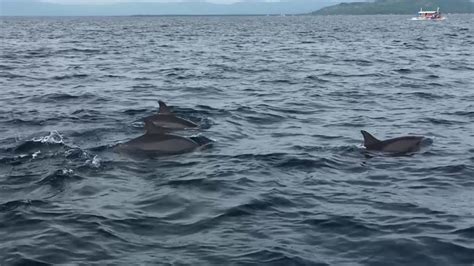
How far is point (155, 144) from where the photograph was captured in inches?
627

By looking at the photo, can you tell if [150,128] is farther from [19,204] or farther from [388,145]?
[388,145]

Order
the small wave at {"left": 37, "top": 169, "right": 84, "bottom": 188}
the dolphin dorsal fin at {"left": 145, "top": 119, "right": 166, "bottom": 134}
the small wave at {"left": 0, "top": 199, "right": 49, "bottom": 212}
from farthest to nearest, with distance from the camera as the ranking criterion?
the dolphin dorsal fin at {"left": 145, "top": 119, "right": 166, "bottom": 134} < the small wave at {"left": 37, "top": 169, "right": 84, "bottom": 188} < the small wave at {"left": 0, "top": 199, "right": 49, "bottom": 212}

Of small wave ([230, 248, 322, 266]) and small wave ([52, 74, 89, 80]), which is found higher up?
small wave ([230, 248, 322, 266])

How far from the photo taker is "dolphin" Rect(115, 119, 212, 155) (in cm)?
1579

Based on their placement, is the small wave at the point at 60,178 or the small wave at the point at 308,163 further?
the small wave at the point at 308,163

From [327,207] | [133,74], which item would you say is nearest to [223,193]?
[327,207]

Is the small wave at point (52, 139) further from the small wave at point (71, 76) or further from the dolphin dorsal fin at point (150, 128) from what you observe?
the small wave at point (71, 76)

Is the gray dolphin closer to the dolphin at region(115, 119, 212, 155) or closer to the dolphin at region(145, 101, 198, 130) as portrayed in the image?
the dolphin at region(115, 119, 212, 155)

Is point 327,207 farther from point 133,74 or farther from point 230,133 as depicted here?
point 133,74

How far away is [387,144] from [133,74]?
74.6ft

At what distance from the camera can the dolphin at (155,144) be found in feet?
51.8

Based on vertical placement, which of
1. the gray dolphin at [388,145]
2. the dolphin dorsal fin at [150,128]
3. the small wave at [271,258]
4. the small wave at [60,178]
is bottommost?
the small wave at [271,258]

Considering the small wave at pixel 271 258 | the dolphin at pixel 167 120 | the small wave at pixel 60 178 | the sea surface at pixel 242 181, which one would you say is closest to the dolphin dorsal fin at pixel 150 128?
the sea surface at pixel 242 181

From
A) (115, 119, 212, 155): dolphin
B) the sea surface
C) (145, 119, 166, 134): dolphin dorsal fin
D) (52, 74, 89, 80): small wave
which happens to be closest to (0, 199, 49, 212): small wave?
the sea surface
